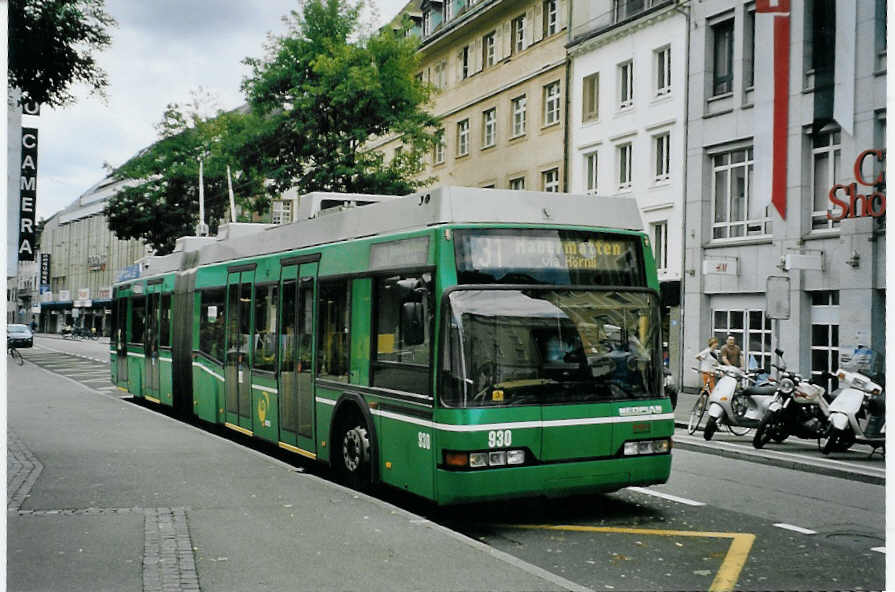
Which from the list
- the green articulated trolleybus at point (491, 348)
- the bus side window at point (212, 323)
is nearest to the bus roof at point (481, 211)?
the green articulated trolleybus at point (491, 348)

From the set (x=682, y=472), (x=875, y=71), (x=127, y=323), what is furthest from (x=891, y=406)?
(x=127, y=323)

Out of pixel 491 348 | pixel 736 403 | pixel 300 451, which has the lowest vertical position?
pixel 300 451

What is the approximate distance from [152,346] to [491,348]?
1197 cm

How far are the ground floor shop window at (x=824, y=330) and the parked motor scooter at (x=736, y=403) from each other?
2.66 metres

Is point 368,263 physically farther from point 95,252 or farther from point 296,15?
point 296,15

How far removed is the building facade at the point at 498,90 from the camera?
3341 cm

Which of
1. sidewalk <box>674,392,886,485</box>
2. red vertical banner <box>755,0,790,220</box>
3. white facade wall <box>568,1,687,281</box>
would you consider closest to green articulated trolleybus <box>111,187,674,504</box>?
sidewalk <box>674,392,886,485</box>

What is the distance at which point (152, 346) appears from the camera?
61.1 feet

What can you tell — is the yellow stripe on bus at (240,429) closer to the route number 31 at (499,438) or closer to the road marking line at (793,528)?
the route number 31 at (499,438)

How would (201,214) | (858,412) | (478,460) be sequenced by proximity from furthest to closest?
(201,214)
(858,412)
(478,460)

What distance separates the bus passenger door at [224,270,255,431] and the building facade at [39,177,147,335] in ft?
13.9

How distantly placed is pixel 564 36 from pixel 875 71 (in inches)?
918

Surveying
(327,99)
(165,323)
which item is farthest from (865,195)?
(327,99)

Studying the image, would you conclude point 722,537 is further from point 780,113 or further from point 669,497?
point 780,113
